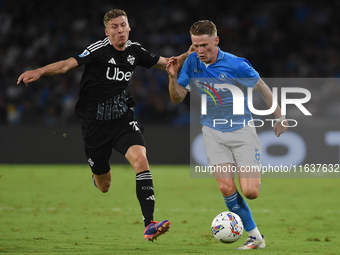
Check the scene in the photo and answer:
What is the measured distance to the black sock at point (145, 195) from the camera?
6.21 metres

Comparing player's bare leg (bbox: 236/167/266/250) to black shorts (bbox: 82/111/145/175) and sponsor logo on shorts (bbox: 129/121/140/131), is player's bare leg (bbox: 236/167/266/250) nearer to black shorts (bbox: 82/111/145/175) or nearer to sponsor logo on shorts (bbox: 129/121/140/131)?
black shorts (bbox: 82/111/145/175)

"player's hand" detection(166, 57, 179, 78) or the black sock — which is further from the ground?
"player's hand" detection(166, 57, 179, 78)

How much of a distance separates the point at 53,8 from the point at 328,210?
13834 millimetres

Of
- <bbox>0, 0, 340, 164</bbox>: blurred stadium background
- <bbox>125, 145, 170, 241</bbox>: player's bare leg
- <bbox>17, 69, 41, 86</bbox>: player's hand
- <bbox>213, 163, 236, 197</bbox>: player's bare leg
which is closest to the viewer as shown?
<bbox>17, 69, 41, 86</bbox>: player's hand

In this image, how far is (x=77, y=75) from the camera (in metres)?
17.9

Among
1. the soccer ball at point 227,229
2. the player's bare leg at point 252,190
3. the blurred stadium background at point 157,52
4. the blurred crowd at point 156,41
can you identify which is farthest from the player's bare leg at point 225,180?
the blurred crowd at point 156,41

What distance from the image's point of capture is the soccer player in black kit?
263 inches

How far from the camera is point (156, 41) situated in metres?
19.9

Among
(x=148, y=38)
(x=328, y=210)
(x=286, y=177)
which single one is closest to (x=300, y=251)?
(x=328, y=210)

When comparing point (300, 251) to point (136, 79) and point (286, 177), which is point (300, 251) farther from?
point (136, 79)

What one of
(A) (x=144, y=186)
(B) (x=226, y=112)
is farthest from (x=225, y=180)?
(A) (x=144, y=186)

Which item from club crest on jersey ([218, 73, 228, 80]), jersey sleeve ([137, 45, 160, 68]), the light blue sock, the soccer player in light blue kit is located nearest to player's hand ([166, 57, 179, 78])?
the soccer player in light blue kit

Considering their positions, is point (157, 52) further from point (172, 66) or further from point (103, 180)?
point (172, 66)

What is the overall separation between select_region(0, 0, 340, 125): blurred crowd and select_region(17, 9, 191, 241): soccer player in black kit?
9309 mm
